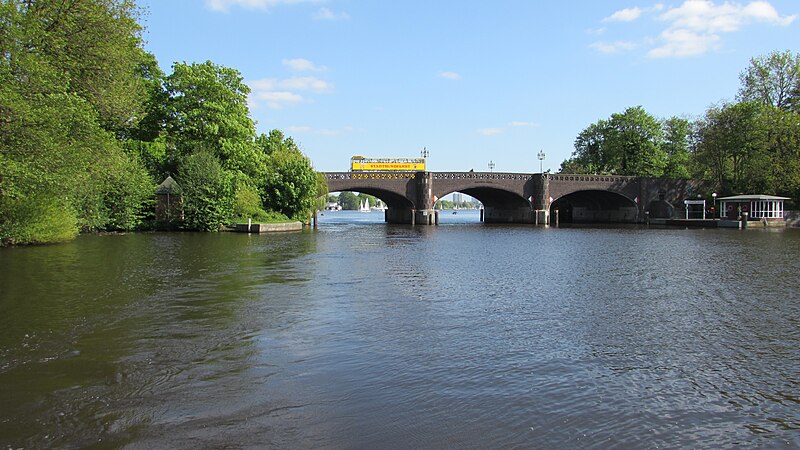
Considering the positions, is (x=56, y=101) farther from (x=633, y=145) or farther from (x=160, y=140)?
(x=633, y=145)

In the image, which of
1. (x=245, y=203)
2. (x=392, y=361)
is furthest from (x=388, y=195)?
(x=392, y=361)

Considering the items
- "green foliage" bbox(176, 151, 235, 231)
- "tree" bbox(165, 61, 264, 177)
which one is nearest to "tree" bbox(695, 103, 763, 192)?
"tree" bbox(165, 61, 264, 177)

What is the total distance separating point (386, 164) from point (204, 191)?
112 ft

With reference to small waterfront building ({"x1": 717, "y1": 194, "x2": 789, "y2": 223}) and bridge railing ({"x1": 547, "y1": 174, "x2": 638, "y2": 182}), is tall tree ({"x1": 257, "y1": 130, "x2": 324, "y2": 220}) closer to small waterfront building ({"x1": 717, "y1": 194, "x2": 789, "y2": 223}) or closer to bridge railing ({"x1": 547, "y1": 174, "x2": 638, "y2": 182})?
bridge railing ({"x1": 547, "y1": 174, "x2": 638, "y2": 182})

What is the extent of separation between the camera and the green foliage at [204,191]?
48125mm

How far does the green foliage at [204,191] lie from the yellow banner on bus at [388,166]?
29342mm

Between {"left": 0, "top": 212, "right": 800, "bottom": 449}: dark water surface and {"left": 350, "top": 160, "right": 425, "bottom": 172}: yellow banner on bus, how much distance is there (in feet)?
191

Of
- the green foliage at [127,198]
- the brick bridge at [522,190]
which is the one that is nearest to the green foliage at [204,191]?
the green foliage at [127,198]

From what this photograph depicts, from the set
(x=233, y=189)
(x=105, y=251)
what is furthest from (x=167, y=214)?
(x=105, y=251)

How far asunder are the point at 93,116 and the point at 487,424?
2817 centimetres

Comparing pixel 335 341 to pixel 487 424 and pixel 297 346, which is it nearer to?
pixel 297 346

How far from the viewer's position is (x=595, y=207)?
100125mm

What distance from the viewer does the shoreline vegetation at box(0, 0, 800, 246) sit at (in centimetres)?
2462

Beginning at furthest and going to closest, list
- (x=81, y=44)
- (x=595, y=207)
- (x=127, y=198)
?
(x=595, y=207) → (x=127, y=198) → (x=81, y=44)
